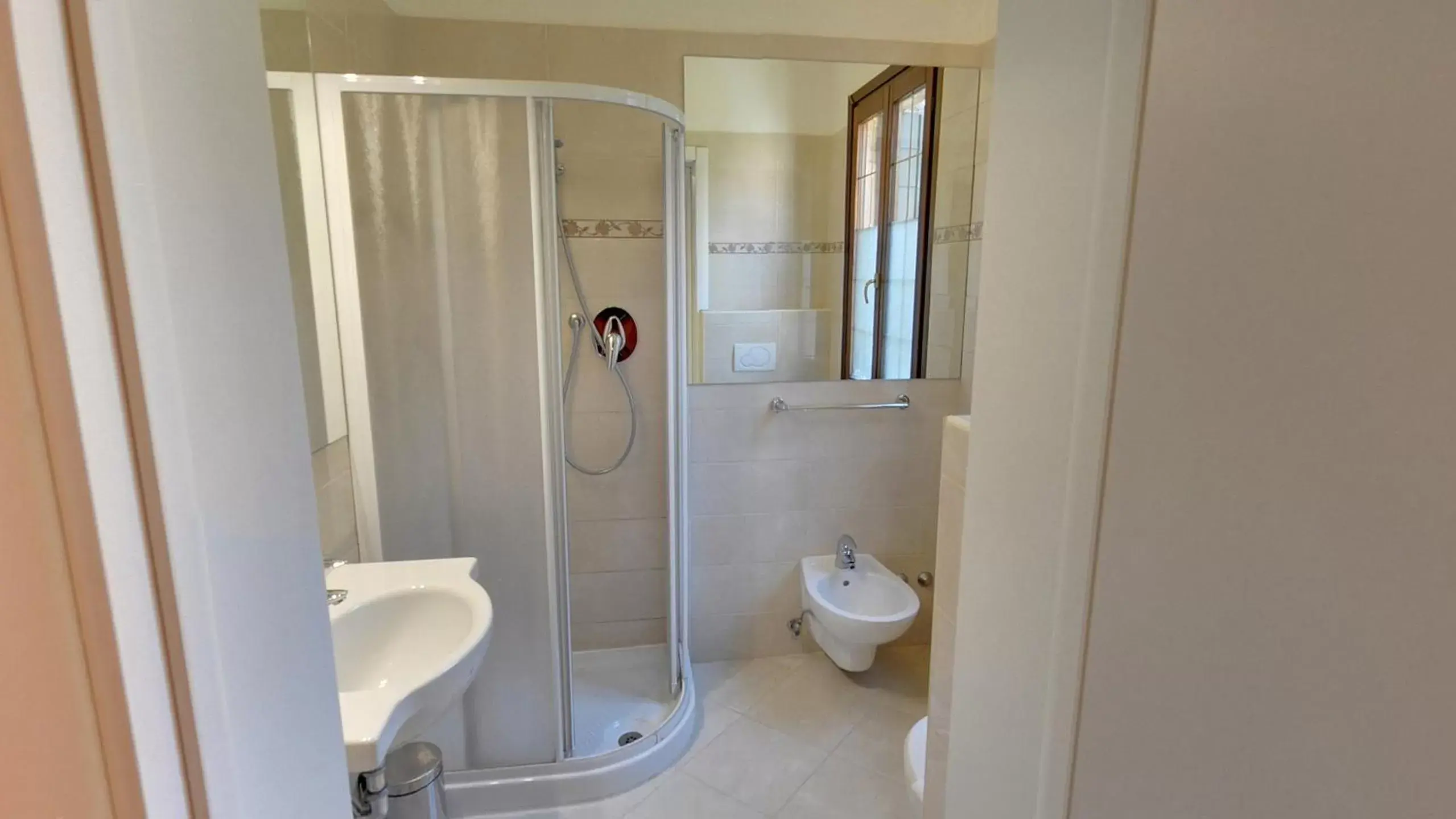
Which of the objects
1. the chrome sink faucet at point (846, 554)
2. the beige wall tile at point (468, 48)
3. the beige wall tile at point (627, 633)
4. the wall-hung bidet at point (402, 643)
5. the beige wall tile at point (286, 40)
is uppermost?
the beige wall tile at point (468, 48)

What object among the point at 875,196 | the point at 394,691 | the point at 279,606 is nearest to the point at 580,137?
the point at 875,196

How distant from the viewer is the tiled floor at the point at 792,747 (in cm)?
206

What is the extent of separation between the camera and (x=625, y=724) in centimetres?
229

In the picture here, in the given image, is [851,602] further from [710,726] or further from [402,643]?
[402,643]

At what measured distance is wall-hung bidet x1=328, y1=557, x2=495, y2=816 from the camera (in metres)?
1.26

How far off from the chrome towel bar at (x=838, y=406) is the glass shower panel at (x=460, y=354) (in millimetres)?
955

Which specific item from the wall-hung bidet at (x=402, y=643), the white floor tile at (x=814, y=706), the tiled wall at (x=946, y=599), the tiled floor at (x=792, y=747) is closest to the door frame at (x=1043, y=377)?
the tiled wall at (x=946, y=599)

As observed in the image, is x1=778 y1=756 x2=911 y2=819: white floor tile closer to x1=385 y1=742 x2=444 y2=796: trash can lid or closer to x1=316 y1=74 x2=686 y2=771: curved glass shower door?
x1=316 y1=74 x2=686 y2=771: curved glass shower door

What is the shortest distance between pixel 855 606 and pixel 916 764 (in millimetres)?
1235

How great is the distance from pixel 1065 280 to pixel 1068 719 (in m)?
0.38

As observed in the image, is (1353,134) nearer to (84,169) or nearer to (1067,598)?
(1067,598)

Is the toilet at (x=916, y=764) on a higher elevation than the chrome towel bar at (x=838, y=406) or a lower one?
lower

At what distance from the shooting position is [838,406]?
2.60 m

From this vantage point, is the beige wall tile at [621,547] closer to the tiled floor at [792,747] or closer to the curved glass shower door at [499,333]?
the curved glass shower door at [499,333]
